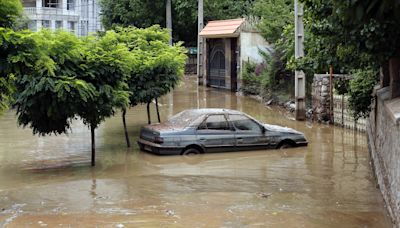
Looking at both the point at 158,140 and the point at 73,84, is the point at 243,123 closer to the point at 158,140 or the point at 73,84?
the point at 158,140

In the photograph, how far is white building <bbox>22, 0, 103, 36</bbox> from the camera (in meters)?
54.4

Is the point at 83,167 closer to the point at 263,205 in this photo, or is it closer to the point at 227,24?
the point at 263,205

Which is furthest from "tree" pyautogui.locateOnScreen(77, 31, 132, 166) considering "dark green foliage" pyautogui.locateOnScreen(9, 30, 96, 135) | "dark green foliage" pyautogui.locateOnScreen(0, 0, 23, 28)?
"dark green foliage" pyautogui.locateOnScreen(0, 0, 23, 28)

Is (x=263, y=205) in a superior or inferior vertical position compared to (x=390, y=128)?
inferior

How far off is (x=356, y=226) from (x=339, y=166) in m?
5.78

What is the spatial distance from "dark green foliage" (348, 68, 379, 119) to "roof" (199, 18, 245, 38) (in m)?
20.1

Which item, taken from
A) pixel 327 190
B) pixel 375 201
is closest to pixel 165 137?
pixel 327 190

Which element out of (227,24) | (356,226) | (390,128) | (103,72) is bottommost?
(356,226)

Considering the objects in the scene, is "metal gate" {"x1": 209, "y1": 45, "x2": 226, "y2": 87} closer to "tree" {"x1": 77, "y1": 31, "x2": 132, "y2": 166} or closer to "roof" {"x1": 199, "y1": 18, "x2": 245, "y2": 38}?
"roof" {"x1": 199, "y1": 18, "x2": 245, "y2": 38}

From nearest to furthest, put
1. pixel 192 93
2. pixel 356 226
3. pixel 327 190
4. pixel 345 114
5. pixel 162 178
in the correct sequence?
1. pixel 356 226
2. pixel 327 190
3. pixel 162 178
4. pixel 345 114
5. pixel 192 93

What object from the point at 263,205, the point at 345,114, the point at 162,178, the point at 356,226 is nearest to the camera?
the point at 356,226

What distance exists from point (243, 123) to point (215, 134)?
0.93 meters

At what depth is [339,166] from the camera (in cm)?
1421

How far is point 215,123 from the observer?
15.6 meters
